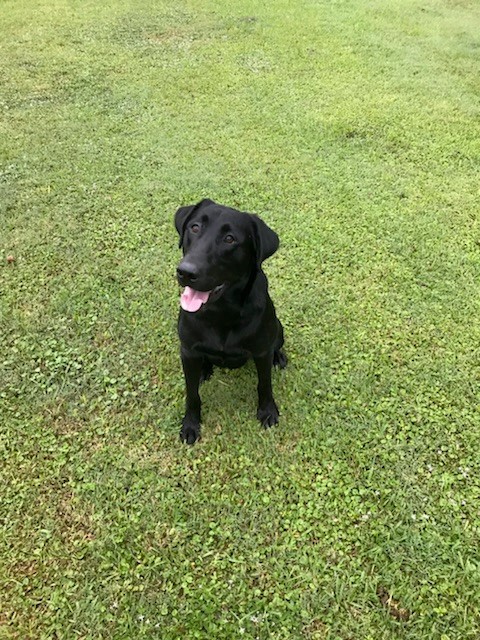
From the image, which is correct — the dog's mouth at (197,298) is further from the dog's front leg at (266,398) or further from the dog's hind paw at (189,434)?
the dog's hind paw at (189,434)

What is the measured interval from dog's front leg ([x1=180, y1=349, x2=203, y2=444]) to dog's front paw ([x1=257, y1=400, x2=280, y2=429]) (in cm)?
37

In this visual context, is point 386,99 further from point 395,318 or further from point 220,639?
point 220,639

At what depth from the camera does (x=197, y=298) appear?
2.47 m

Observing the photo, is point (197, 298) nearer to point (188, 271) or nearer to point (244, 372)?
point (188, 271)

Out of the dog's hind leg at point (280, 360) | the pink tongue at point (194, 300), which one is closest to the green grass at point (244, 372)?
the dog's hind leg at point (280, 360)

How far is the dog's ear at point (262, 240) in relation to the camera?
252 centimetres


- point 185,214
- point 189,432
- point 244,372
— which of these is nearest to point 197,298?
point 185,214

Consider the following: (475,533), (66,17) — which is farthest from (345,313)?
(66,17)

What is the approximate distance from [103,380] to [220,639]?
1690 millimetres

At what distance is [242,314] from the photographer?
105 inches

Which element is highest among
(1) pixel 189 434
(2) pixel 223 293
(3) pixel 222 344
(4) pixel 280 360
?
(2) pixel 223 293

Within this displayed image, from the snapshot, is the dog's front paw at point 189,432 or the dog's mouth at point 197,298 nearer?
the dog's mouth at point 197,298

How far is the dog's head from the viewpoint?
2.38 m

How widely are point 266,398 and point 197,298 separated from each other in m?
0.90
